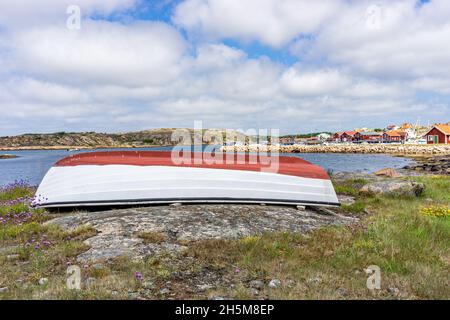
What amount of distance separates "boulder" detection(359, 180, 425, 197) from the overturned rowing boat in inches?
225

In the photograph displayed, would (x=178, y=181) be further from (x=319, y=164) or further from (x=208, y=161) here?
(x=319, y=164)

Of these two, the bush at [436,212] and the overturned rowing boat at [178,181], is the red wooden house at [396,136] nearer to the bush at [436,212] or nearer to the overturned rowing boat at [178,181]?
the bush at [436,212]

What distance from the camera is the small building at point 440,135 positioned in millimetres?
109750

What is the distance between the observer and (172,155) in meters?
13.1

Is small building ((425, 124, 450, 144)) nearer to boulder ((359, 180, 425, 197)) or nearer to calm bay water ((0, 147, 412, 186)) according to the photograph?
calm bay water ((0, 147, 412, 186))

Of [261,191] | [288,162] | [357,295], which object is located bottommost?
[357,295]

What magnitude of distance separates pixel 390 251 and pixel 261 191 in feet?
17.8

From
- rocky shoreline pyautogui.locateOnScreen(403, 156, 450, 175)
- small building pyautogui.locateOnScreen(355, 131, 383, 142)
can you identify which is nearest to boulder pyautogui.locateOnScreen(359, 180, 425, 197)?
rocky shoreline pyautogui.locateOnScreen(403, 156, 450, 175)

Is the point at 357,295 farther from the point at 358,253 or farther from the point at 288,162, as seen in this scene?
the point at 288,162

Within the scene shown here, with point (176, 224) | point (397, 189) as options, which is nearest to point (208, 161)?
point (176, 224)

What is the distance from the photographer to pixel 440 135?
11331cm
